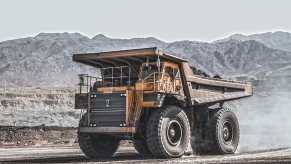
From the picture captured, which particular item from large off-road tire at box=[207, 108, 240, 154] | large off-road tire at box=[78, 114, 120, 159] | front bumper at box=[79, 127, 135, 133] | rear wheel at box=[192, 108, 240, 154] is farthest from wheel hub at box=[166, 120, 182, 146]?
large off-road tire at box=[78, 114, 120, 159]

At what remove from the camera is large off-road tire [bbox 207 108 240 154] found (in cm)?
1806

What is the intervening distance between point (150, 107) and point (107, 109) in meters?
1.22

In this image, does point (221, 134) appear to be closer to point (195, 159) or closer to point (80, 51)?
point (195, 159)

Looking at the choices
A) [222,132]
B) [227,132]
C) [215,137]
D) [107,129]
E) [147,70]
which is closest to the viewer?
[107,129]

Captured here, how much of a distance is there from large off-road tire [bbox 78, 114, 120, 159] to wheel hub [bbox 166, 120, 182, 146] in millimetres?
2181

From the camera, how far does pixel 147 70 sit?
1644cm

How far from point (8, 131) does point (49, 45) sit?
321 feet

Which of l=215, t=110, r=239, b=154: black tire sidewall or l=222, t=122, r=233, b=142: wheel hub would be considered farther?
l=222, t=122, r=233, b=142: wheel hub

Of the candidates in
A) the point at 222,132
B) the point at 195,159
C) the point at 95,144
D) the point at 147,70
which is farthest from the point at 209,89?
the point at 95,144

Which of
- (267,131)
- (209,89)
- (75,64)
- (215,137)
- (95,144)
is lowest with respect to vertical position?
(267,131)

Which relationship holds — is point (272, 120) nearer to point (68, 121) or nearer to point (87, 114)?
point (87, 114)

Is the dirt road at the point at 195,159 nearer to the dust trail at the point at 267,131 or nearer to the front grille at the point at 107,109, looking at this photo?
the front grille at the point at 107,109

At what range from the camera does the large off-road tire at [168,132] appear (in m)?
15.7

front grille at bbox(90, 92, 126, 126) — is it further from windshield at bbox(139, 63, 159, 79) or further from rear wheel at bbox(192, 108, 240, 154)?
rear wheel at bbox(192, 108, 240, 154)
